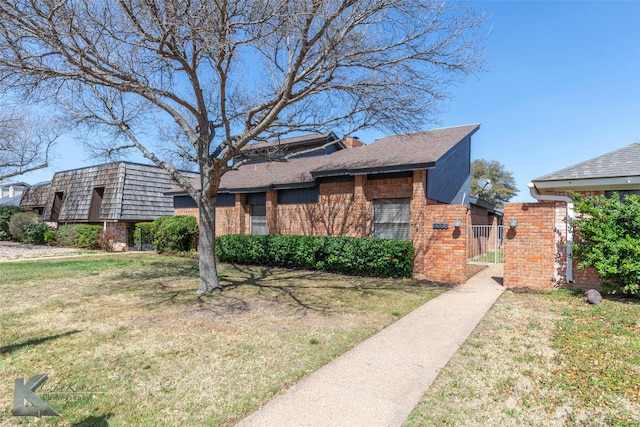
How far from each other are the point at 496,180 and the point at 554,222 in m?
Answer: 34.7

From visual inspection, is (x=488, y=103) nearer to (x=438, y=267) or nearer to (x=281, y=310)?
(x=438, y=267)

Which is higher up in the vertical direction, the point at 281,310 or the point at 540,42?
the point at 540,42

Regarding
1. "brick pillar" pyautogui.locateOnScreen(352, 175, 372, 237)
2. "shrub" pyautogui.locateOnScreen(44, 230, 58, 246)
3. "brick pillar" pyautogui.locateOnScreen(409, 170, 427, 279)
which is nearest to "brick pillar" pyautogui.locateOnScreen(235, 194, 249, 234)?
"brick pillar" pyautogui.locateOnScreen(352, 175, 372, 237)

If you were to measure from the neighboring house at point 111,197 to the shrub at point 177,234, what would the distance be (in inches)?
Result: 162

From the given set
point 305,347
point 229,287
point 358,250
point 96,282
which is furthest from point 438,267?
point 96,282

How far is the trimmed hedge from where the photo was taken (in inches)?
413

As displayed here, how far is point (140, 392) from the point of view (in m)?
3.45

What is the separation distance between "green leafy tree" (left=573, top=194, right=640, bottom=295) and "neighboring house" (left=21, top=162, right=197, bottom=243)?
66.0 ft

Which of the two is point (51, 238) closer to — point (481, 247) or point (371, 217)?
point (371, 217)

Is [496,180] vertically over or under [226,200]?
over

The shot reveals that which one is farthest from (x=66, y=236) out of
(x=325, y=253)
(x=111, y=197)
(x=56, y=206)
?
(x=325, y=253)

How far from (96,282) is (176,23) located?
7.55 meters

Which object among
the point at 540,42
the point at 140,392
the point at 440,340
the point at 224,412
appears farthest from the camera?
the point at 540,42

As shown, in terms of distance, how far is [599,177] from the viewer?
Answer: 800cm
